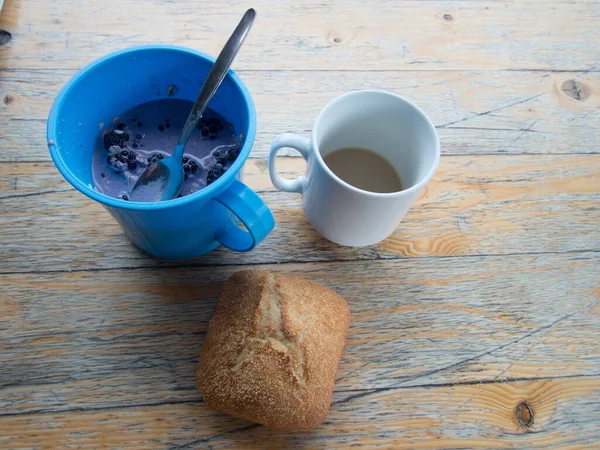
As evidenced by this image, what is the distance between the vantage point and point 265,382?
1.98 ft

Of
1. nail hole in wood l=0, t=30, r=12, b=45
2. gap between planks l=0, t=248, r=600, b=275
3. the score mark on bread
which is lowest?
gap between planks l=0, t=248, r=600, b=275

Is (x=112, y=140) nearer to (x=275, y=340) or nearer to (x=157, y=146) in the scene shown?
(x=157, y=146)

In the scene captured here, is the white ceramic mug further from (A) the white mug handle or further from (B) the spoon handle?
(B) the spoon handle

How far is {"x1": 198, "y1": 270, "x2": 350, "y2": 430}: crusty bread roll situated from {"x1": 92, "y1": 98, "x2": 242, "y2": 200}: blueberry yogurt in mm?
152

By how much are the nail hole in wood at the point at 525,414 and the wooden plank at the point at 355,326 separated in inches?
1.5

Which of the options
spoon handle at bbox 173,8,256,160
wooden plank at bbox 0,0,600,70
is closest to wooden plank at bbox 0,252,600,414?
spoon handle at bbox 173,8,256,160

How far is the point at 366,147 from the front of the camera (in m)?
0.75

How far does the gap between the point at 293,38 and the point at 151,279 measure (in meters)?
0.47

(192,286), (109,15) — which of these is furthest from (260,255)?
(109,15)

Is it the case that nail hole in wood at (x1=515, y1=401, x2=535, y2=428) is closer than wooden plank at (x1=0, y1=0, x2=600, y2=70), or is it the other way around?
nail hole in wood at (x1=515, y1=401, x2=535, y2=428)

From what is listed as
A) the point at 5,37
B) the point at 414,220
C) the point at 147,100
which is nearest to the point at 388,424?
the point at 414,220

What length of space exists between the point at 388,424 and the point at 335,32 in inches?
25.3

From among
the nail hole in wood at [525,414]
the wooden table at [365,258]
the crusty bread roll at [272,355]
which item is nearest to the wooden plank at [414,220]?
the wooden table at [365,258]

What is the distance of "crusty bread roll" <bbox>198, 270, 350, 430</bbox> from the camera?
60 cm
